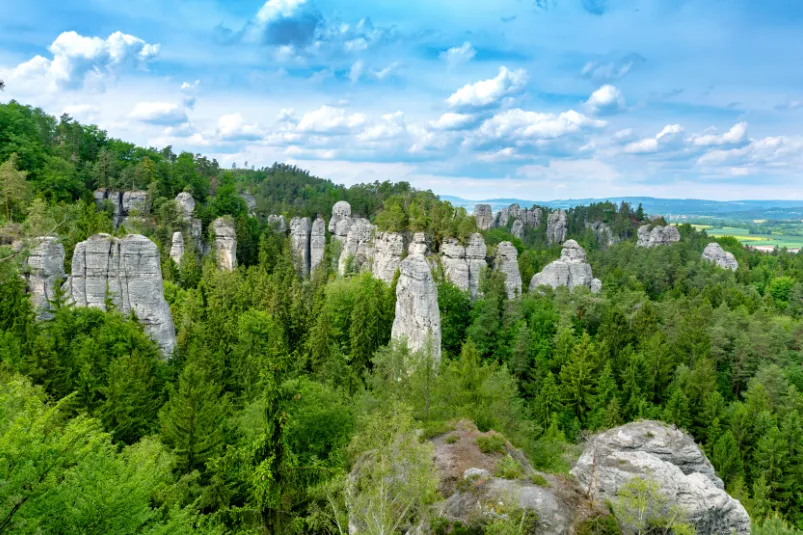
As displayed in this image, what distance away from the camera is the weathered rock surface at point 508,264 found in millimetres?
50844

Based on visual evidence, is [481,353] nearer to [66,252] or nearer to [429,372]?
[429,372]

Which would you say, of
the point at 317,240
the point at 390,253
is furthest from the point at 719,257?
the point at 317,240

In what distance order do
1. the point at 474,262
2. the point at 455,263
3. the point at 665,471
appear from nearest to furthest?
the point at 665,471 → the point at 455,263 → the point at 474,262

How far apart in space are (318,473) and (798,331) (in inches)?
1774

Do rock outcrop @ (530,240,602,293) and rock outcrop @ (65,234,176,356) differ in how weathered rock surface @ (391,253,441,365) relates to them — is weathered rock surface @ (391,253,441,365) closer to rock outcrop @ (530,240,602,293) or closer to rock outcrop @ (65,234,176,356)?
rock outcrop @ (65,234,176,356)

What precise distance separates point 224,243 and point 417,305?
1052 inches

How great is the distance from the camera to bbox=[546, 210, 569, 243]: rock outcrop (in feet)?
383

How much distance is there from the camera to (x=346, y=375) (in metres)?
33.3

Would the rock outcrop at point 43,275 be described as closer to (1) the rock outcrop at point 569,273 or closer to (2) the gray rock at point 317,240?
(2) the gray rock at point 317,240

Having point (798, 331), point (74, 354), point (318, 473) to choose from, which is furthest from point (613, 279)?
point (74, 354)

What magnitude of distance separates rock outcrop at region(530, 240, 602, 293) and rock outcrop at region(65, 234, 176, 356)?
122 ft

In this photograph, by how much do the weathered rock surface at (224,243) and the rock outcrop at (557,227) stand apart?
80.8 meters

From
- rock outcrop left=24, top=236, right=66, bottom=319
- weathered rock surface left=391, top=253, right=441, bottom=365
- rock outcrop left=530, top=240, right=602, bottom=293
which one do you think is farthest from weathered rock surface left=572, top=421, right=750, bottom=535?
rock outcrop left=530, top=240, right=602, bottom=293

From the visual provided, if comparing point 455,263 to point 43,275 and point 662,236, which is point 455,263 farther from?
point 662,236
